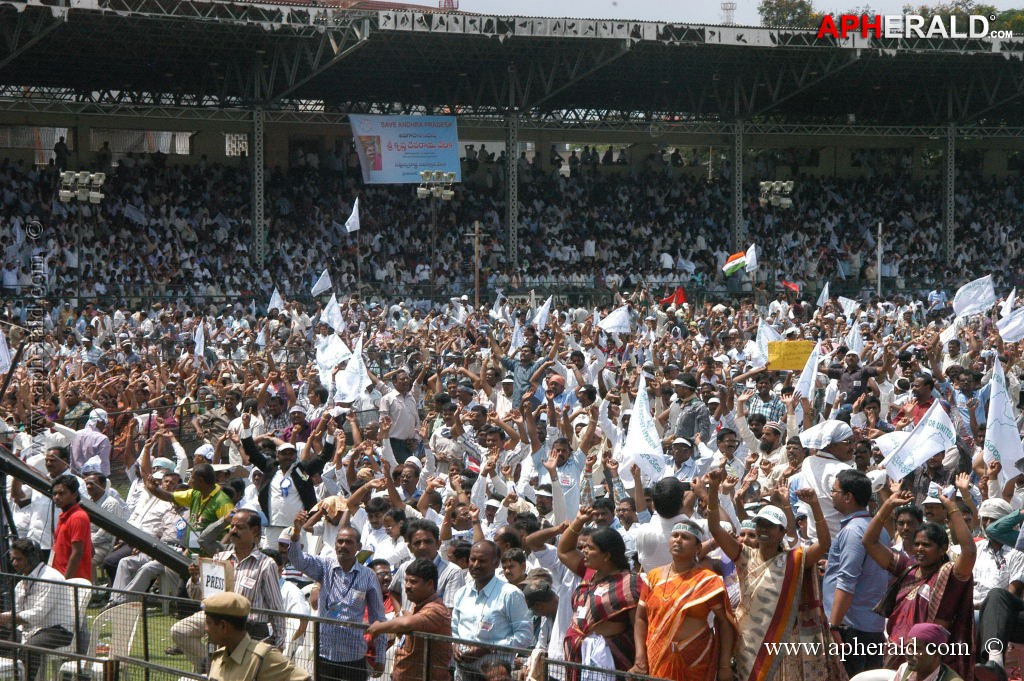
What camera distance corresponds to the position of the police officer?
538cm

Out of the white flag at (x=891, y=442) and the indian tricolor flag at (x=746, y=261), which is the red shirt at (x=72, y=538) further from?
the indian tricolor flag at (x=746, y=261)

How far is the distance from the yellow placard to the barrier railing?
7.62 meters

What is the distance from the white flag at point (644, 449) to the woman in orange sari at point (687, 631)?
3153mm

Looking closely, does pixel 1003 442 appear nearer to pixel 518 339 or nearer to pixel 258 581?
pixel 258 581

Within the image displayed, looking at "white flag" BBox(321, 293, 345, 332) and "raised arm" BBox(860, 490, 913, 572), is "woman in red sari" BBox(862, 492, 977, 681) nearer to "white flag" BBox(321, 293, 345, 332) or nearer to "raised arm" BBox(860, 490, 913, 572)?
"raised arm" BBox(860, 490, 913, 572)

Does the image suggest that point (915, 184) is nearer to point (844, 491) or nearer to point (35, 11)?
point (35, 11)

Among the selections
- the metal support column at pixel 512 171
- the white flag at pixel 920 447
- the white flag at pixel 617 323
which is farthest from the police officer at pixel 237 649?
the metal support column at pixel 512 171

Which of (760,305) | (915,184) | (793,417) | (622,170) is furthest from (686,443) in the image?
(915,184)

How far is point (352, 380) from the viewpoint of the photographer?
13.6m

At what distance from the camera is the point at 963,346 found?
53.0 ft

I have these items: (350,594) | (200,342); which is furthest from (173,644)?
(200,342)

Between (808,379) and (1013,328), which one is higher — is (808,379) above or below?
below

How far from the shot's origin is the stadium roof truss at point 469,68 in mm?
30719

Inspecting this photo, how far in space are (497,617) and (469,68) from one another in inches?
1166
